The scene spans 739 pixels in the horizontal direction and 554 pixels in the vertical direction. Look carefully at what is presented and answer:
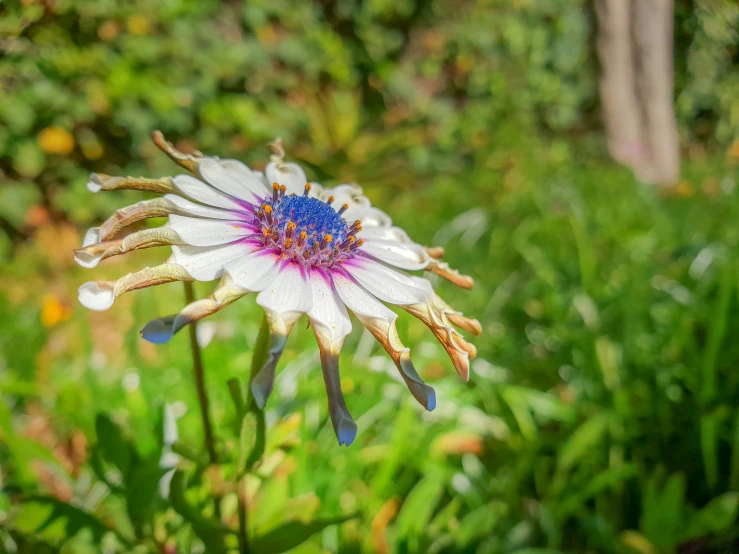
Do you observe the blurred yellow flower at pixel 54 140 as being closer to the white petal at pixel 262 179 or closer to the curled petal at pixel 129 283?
the white petal at pixel 262 179

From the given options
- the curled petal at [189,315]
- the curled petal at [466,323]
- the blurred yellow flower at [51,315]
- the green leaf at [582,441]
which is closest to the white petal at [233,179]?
the curled petal at [189,315]

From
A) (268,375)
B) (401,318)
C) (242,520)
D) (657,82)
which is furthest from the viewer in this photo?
(657,82)

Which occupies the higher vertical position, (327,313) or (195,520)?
(327,313)

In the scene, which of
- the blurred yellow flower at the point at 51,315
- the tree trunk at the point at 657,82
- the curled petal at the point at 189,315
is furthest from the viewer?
the tree trunk at the point at 657,82

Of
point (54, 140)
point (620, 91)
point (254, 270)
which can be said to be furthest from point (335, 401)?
point (620, 91)

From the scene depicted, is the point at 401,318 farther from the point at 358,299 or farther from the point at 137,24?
the point at 137,24

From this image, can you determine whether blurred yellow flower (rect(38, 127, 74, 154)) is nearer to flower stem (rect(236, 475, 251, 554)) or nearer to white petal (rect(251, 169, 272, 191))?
white petal (rect(251, 169, 272, 191))
